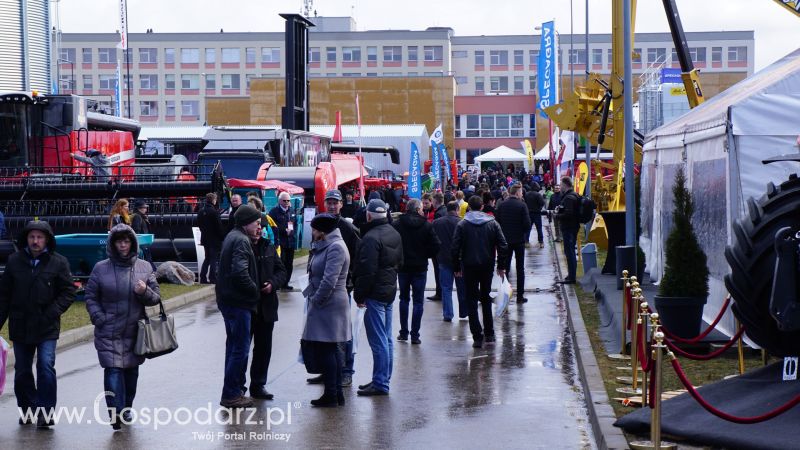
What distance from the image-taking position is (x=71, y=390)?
11320mm

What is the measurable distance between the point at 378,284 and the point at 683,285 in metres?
3.32

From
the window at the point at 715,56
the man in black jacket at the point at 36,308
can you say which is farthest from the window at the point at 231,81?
the man in black jacket at the point at 36,308

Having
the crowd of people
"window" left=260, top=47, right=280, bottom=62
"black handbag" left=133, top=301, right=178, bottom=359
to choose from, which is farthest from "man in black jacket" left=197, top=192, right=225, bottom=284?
"window" left=260, top=47, right=280, bottom=62

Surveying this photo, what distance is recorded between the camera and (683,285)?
12227 millimetres

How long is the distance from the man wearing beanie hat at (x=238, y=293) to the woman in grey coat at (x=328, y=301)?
1.65 feet

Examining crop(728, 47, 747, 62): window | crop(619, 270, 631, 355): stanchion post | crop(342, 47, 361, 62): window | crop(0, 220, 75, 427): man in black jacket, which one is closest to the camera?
crop(0, 220, 75, 427): man in black jacket

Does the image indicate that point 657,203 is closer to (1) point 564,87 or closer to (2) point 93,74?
(1) point 564,87

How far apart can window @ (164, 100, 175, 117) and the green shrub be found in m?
101

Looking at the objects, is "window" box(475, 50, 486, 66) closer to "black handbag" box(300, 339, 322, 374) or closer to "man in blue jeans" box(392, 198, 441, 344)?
"man in blue jeans" box(392, 198, 441, 344)

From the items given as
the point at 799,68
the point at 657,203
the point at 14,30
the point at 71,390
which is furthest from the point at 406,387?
the point at 14,30

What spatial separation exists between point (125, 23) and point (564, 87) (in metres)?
30.8

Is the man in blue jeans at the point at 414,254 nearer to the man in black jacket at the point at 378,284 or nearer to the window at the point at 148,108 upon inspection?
the man in black jacket at the point at 378,284

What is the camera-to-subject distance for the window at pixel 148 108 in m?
110

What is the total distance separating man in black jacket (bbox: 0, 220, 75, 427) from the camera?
9398mm
